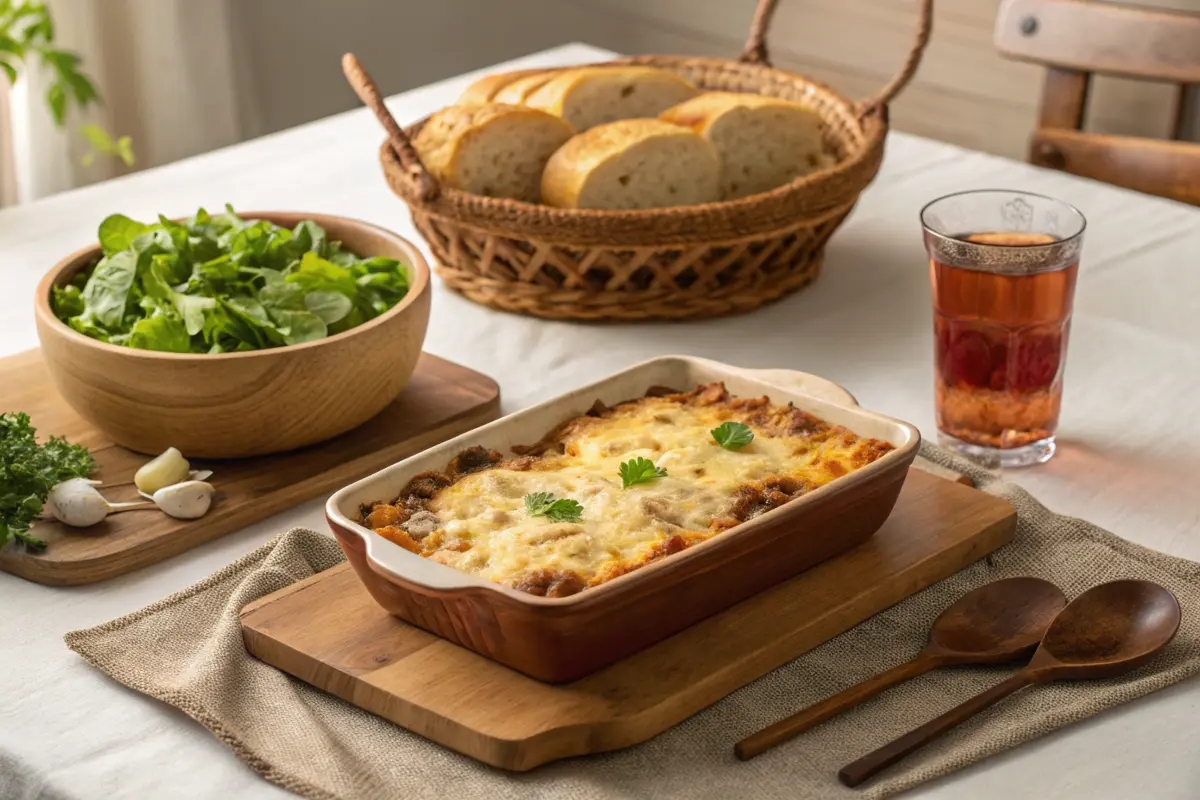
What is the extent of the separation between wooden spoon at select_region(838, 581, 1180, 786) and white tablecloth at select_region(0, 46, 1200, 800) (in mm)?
37

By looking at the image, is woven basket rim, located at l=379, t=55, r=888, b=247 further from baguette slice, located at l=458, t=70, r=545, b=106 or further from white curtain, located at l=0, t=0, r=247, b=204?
white curtain, located at l=0, t=0, r=247, b=204

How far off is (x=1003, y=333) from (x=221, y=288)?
72cm

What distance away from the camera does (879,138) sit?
1.72 m

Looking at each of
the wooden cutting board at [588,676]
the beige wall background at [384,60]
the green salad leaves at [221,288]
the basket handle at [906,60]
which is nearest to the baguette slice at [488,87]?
the basket handle at [906,60]

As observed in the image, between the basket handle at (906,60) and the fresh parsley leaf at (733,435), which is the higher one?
the basket handle at (906,60)

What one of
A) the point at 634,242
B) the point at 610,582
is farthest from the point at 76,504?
the point at 634,242

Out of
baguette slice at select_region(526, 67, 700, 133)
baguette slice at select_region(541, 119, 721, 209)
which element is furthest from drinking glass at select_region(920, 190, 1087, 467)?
baguette slice at select_region(526, 67, 700, 133)

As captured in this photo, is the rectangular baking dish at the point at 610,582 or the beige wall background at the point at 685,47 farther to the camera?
the beige wall background at the point at 685,47

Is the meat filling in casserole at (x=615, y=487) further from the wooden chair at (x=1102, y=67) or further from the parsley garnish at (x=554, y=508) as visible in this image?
the wooden chair at (x=1102, y=67)

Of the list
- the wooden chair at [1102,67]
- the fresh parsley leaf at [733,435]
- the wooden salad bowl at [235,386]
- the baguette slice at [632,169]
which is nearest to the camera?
the fresh parsley leaf at [733,435]

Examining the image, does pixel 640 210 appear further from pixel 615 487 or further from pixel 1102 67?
pixel 1102 67

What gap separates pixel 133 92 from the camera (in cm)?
362

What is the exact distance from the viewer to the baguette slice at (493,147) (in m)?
1.67

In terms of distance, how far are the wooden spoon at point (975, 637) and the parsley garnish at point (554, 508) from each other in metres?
0.20
